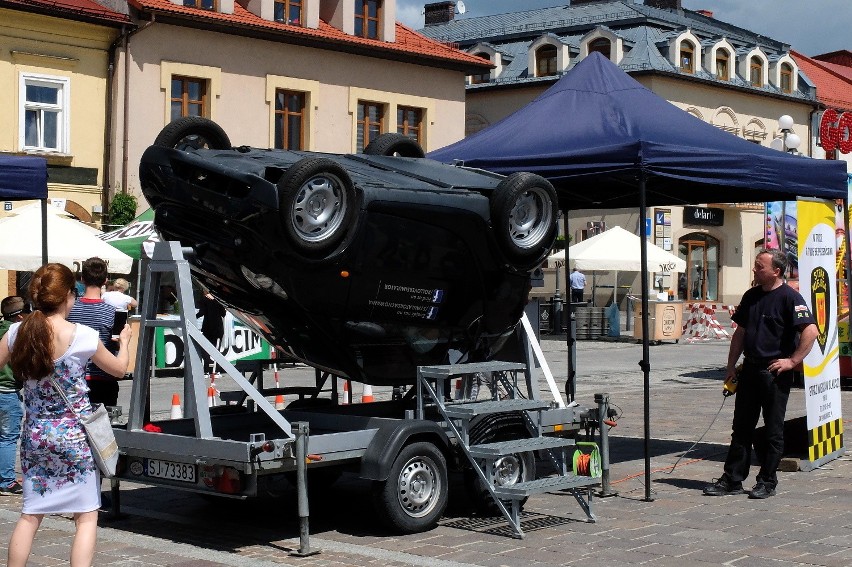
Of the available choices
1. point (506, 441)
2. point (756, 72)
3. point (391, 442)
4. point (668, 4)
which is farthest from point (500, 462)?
point (668, 4)

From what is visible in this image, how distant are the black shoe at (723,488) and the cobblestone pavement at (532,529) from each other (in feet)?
0.28

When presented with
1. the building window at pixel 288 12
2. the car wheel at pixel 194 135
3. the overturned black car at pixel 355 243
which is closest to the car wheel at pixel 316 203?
the overturned black car at pixel 355 243

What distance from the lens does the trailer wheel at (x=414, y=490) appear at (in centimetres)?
866

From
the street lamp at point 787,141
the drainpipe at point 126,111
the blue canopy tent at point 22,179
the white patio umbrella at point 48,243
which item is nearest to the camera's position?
the blue canopy tent at point 22,179

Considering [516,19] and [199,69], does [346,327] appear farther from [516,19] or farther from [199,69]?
[516,19]

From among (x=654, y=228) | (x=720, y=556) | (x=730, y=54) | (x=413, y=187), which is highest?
(x=730, y=54)

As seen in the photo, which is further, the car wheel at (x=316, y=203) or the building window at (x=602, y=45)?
the building window at (x=602, y=45)

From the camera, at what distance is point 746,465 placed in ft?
34.3

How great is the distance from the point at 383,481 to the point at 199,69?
2655cm

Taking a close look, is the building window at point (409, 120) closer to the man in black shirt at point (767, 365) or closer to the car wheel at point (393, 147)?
the car wheel at point (393, 147)

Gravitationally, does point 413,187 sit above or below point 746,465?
above

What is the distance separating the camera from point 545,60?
5281cm

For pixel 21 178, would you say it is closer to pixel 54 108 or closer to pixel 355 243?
pixel 355 243

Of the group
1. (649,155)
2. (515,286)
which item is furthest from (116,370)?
(649,155)
